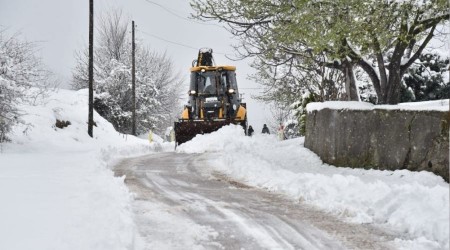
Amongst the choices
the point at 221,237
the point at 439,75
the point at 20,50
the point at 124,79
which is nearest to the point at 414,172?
the point at 221,237

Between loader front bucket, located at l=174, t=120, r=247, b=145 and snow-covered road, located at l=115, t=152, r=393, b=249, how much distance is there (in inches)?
360

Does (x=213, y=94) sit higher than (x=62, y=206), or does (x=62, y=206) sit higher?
(x=213, y=94)

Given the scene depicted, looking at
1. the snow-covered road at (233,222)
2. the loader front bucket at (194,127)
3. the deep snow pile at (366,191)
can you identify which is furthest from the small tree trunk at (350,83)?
the snow-covered road at (233,222)

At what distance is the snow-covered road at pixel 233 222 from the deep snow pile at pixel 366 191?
302 millimetres

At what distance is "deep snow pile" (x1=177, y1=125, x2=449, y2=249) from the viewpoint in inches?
199

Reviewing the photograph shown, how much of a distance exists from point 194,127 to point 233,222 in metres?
12.7

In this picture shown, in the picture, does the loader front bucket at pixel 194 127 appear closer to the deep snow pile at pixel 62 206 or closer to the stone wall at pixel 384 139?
the deep snow pile at pixel 62 206

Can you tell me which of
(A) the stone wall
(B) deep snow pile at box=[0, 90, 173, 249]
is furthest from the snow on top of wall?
(B) deep snow pile at box=[0, 90, 173, 249]

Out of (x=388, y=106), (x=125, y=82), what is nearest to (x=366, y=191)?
(x=388, y=106)

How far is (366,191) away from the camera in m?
6.64

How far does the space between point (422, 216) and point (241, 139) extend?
11918 mm

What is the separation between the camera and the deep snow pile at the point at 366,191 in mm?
5066

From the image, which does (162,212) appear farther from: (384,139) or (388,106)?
(388,106)

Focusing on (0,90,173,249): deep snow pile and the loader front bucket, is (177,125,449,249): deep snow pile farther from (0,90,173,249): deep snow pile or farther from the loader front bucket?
the loader front bucket
